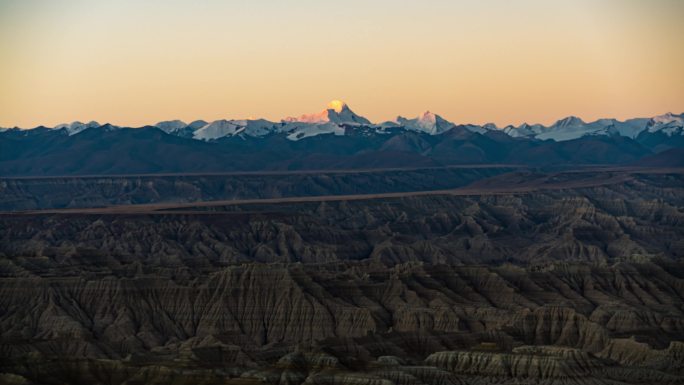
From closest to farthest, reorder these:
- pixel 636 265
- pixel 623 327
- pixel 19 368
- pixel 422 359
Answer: pixel 19 368 → pixel 422 359 → pixel 623 327 → pixel 636 265

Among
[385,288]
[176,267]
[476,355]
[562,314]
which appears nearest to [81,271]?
[176,267]

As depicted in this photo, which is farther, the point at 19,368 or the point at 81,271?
the point at 81,271

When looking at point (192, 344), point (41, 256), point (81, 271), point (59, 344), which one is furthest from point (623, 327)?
point (41, 256)

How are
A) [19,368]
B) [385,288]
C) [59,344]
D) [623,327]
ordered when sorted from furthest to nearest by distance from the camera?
[385,288] < [623,327] < [59,344] < [19,368]

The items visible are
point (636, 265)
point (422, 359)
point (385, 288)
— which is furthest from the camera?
point (636, 265)

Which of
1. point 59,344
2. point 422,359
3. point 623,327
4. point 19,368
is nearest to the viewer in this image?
point 19,368

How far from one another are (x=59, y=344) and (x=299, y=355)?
94.2ft

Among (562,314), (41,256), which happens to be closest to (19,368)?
(562,314)

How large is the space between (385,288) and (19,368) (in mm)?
63086

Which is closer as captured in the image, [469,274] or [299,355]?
[299,355]

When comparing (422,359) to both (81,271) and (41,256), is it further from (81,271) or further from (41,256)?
(41,256)

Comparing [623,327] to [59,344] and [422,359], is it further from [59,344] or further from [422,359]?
[59,344]

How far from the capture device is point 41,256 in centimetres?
19375

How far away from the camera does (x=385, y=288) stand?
17325 cm
